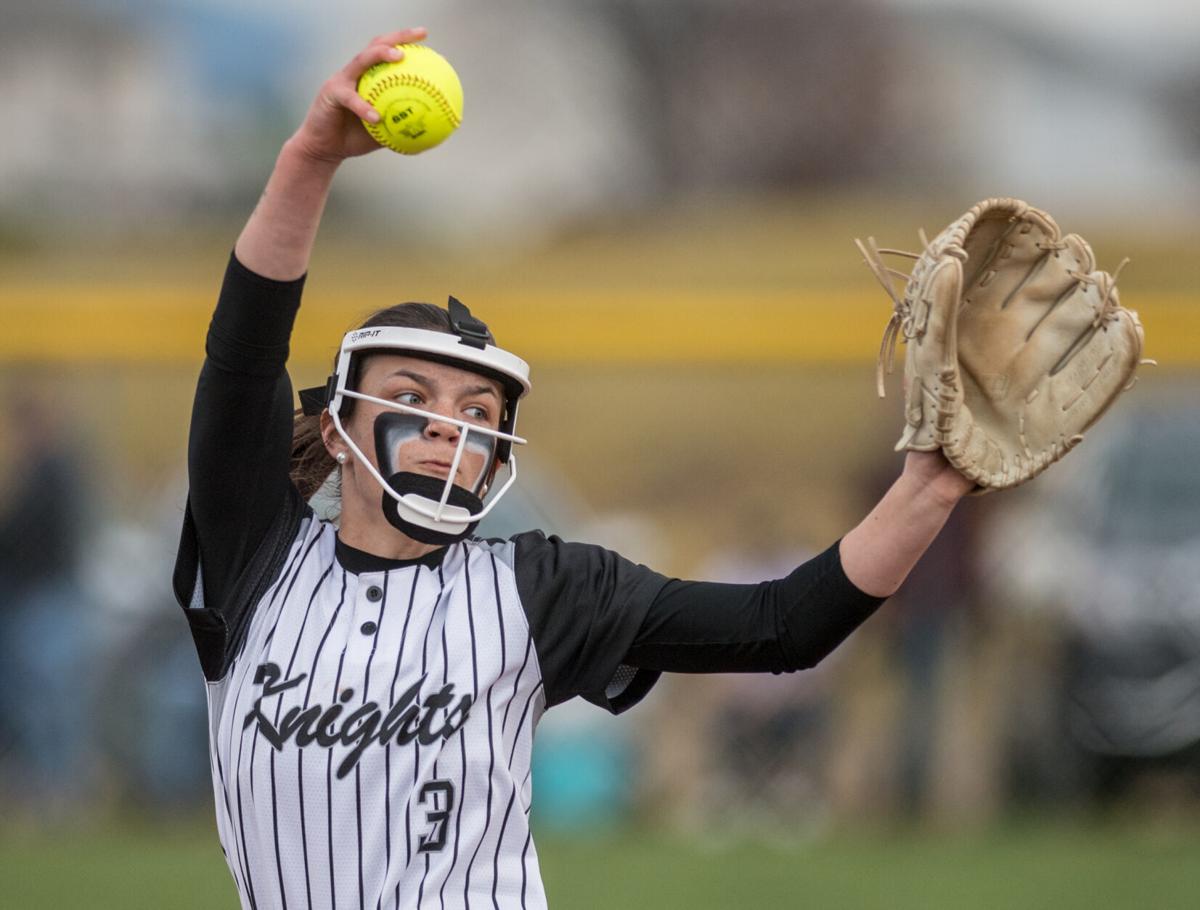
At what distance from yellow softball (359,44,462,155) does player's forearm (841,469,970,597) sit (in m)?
0.83

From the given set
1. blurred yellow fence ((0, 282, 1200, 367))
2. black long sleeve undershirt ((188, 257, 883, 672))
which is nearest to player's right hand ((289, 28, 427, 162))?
black long sleeve undershirt ((188, 257, 883, 672))

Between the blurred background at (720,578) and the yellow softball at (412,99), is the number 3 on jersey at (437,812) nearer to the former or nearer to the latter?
the yellow softball at (412,99)

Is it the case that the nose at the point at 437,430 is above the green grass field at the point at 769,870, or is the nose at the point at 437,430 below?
above

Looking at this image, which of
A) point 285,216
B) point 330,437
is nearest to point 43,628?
point 330,437

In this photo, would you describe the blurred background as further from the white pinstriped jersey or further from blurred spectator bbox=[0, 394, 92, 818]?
the white pinstriped jersey

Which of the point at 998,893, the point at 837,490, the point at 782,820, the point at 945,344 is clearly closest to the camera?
the point at 945,344

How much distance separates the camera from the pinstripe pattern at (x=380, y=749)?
251cm

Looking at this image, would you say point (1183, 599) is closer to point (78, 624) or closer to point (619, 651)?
point (78, 624)

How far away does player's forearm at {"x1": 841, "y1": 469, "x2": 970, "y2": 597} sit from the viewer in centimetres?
250

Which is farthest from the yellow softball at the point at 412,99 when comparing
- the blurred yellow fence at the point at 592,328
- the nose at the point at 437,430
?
the blurred yellow fence at the point at 592,328

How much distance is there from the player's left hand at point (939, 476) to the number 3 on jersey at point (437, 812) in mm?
795

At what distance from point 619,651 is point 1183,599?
5908 millimetres

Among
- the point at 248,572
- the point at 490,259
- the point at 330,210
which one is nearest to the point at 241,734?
the point at 248,572

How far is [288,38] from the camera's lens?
12.8 meters
